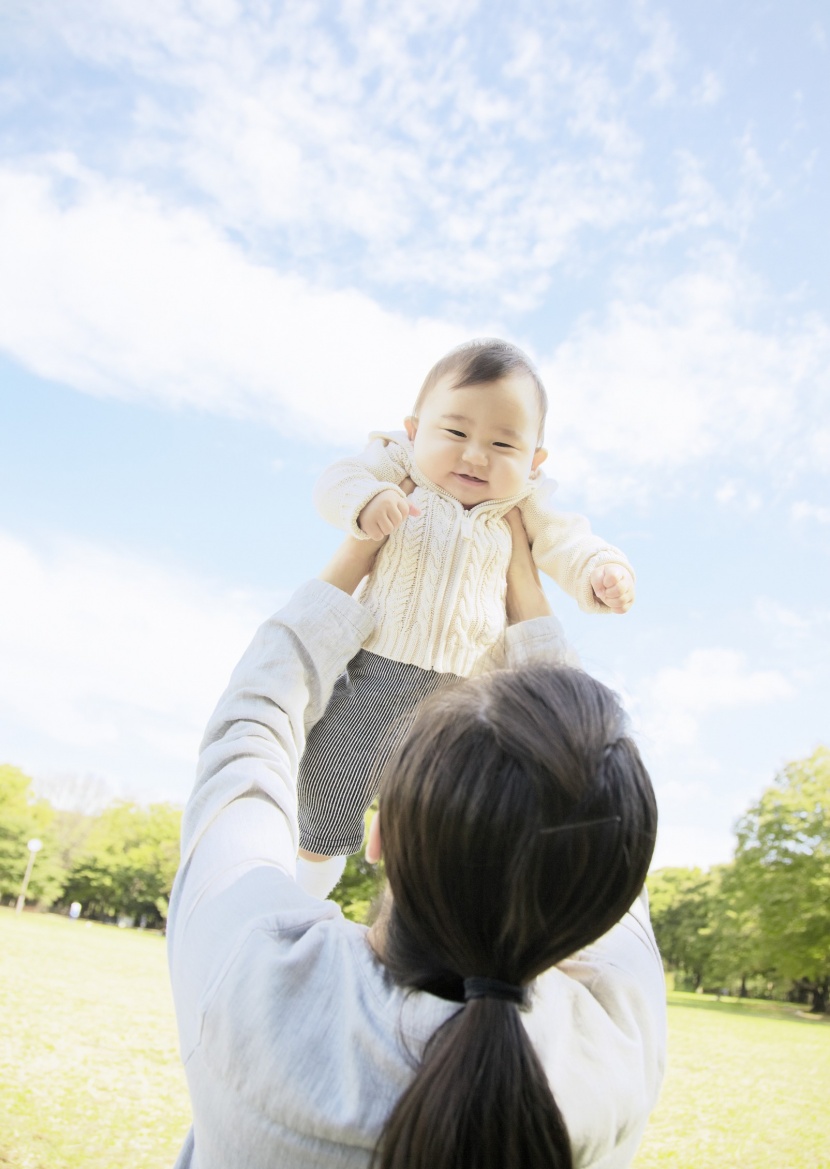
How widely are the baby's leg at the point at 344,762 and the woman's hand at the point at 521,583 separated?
217 millimetres

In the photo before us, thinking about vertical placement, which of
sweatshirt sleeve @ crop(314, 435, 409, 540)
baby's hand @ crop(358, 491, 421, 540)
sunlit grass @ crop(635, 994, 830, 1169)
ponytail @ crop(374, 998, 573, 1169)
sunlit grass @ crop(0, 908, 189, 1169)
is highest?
sweatshirt sleeve @ crop(314, 435, 409, 540)

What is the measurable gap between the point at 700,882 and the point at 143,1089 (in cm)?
2506

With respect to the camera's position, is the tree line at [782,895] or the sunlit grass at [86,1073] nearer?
the sunlit grass at [86,1073]

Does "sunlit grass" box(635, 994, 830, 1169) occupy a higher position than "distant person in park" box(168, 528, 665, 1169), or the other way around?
"distant person in park" box(168, 528, 665, 1169)

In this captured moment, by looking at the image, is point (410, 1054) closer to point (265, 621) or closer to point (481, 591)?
point (265, 621)

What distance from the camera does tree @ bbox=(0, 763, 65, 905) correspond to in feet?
79.8

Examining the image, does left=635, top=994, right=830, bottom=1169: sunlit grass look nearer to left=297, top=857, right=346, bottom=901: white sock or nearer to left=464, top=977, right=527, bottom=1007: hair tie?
left=297, top=857, right=346, bottom=901: white sock

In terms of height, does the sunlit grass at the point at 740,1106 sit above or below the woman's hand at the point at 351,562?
below

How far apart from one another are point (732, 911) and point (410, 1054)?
20.5 m

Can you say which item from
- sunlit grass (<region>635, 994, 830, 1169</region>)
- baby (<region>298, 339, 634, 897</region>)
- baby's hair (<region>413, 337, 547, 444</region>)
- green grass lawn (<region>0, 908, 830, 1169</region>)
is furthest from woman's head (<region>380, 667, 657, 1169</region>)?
sunlit grass (<region>635, 994, 830, 1169</region>)

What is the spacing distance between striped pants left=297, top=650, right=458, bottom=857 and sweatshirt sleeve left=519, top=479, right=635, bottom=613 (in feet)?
0.97

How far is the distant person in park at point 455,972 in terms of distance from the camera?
1.76ft

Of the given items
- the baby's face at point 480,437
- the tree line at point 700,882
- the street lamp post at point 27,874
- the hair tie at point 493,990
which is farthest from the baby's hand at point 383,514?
the street lamp post at point 27,874

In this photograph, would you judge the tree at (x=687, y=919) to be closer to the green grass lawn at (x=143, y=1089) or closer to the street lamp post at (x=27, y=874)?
the green grass lawn at (x=143, y=1089)
